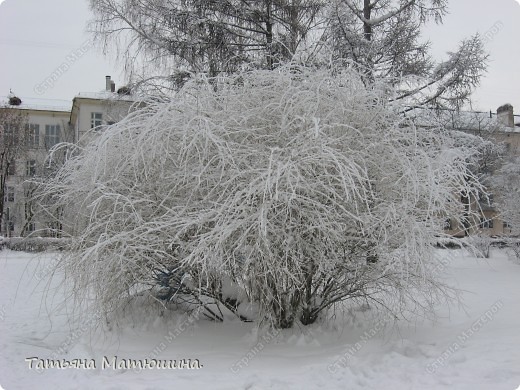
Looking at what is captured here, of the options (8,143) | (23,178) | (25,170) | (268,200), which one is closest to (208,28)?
(268,200)

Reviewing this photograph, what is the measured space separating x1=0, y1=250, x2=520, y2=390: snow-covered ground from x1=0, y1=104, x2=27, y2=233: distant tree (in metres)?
18.7

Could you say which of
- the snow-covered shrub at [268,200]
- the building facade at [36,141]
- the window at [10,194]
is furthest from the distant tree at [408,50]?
the window at [10,194]

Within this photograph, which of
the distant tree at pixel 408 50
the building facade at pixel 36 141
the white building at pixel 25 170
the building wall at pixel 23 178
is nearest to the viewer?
the distant tree at pixel 408 50

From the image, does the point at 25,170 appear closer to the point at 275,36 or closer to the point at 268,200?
the point at 275,36

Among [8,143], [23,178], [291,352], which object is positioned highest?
[8,143]

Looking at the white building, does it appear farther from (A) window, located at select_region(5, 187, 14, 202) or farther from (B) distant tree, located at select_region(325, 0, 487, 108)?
(B) distant tree, located at select_region(325, 0, 487, 108)

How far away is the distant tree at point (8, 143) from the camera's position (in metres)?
23.4

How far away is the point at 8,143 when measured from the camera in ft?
78.1

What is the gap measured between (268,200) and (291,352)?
1.64 m

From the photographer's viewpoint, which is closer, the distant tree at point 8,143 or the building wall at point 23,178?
the distant tree at point 8,143

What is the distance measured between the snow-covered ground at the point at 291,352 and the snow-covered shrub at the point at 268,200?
0.36m

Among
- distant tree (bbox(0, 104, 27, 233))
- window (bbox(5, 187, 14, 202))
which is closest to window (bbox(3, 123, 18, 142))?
distant tree (bbox(0, 104, 27, 233))

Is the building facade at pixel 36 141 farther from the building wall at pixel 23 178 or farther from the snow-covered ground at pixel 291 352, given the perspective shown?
the snow-covered ground at pixel 291 352

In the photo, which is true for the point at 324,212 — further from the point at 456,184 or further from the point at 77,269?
the point at 77,269
